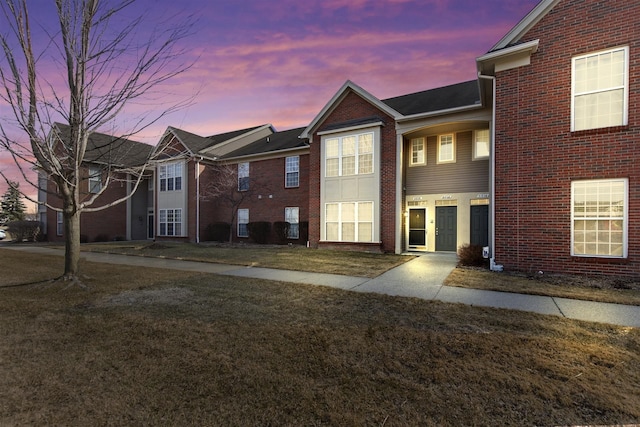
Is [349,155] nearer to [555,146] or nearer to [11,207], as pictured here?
[555,146]

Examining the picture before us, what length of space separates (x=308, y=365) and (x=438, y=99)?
14.7 meters

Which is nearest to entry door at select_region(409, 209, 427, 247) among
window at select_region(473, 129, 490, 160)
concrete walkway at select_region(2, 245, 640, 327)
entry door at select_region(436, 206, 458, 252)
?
entry door at select_region(436, 206, 458, 252)

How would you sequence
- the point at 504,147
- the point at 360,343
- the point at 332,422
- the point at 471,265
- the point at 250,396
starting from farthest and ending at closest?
the point at 471,265 < the point at 504,147 < the point at 360,343 < the point at 250,396 < the point at 332,422

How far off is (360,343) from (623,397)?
8.12 feet

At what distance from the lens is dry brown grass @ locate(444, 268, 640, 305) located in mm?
6462

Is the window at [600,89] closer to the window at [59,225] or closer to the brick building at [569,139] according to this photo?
the brick building at [569,139]

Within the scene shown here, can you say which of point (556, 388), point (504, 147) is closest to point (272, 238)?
point (504, 147)

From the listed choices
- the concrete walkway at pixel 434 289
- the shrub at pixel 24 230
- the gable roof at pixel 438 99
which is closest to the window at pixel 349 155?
the gable roof at pixel 438 99

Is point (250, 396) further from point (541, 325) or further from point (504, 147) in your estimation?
point (504, 147)

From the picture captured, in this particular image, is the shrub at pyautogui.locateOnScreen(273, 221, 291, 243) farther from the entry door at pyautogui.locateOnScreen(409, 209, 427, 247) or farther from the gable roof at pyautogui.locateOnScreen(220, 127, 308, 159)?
the entry door at pyautogui.locateOnScreen(409, 209, 427, 247)

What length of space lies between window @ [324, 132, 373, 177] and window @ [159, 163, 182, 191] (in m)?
12.2

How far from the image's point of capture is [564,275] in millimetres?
8609

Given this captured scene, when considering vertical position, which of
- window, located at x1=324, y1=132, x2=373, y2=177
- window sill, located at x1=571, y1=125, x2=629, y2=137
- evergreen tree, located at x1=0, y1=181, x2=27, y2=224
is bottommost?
evergreen tree, located at x1=0, y1=181, x2=27, y2=224

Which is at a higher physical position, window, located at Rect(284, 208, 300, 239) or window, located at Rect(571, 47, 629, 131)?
window, located at Rect(571, 47, 629, 131)
